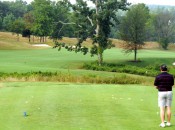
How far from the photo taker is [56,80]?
101 ft

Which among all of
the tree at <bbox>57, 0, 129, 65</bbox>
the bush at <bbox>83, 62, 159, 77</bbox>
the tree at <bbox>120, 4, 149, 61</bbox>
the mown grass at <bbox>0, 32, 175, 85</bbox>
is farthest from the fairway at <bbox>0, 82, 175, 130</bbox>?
the tree at <bbox>120, 4, 149, 61</bbox>

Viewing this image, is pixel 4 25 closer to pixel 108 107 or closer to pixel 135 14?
pixel 135 14

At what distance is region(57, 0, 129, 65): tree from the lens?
6669 centimetres

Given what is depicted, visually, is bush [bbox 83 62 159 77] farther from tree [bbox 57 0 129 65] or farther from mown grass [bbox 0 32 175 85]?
tree [bbox 57 0 129 65]

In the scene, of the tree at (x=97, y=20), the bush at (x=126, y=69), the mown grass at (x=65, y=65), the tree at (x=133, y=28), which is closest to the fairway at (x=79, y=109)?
the mown grass at (x=65, y=65)

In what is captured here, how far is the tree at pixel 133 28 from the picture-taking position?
3063 inches

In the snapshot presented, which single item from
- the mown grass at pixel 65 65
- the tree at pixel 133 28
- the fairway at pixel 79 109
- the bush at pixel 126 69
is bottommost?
the bush at pixel 126 69

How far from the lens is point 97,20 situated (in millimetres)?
67062

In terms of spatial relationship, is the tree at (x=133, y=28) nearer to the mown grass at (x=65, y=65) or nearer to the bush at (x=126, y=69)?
the mown grass at (x=65, y=65)

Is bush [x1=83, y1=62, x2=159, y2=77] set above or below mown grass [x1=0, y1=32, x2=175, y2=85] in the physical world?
below

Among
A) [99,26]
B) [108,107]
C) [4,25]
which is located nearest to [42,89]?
[108,107]

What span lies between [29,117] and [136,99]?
623 centimetres

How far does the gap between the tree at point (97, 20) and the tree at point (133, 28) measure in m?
9.16

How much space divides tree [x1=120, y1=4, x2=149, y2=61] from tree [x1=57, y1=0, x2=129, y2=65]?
9163 mm
